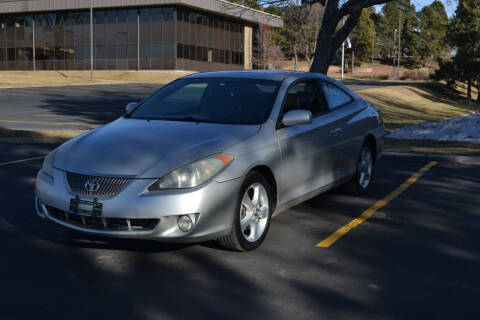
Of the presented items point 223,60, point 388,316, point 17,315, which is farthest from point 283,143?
point 223,60

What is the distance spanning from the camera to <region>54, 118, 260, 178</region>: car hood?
486 centimetres

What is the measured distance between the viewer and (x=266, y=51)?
6562 cm

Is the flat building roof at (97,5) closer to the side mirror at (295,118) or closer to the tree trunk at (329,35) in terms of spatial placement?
the tree trunk at (329,35)

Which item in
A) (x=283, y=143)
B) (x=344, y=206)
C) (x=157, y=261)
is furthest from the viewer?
(x=344, y=206)

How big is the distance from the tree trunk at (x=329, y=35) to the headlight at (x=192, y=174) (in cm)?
1667

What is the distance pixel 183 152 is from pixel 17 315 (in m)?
1.80

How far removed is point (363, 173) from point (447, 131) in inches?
419

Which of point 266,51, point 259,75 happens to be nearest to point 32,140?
point 259,75

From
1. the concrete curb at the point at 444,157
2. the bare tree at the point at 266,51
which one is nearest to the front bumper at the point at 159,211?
the concrete curb at the point at 444,157

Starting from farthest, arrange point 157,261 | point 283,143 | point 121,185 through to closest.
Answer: point 283,143 → point 157,261 → point 121,185

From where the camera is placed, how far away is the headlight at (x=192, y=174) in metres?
4.77

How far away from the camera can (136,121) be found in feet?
19.9

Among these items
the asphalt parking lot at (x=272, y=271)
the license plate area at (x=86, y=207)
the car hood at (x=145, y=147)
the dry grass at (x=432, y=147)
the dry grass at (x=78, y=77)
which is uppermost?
the dry grass at (x=78, y=77)

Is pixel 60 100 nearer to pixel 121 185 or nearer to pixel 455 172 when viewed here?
pixel 455 172
